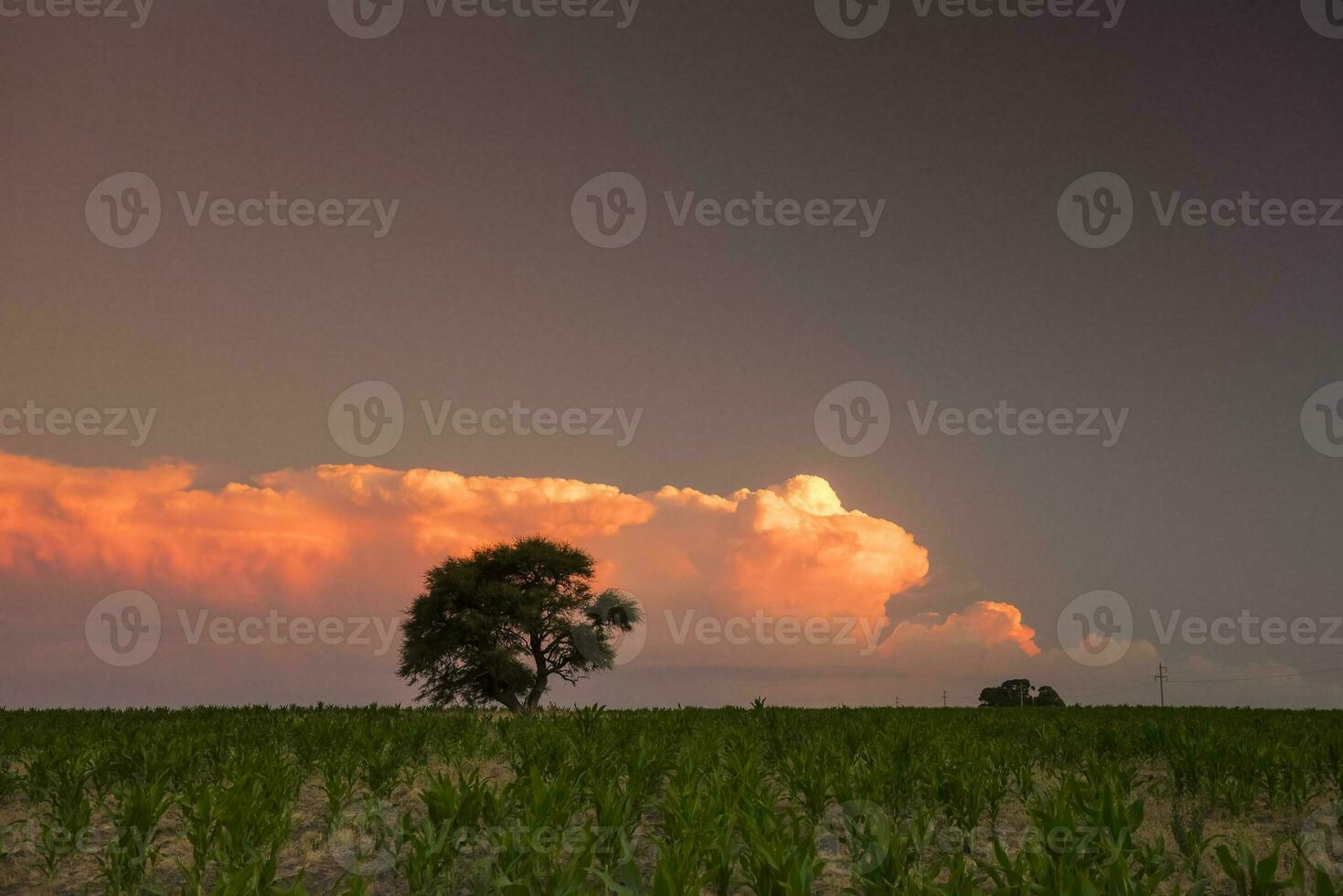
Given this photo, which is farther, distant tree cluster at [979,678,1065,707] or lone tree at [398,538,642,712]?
distant tree cluster at [979,678,1065,707]

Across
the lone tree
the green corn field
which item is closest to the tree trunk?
the lone tree

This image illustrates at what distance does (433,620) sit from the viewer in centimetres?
4325

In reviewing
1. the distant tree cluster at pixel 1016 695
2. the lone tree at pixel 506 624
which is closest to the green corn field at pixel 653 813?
the lone tree at pixel 506 624

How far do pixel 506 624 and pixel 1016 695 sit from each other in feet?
181

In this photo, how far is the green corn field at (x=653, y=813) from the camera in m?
6.63

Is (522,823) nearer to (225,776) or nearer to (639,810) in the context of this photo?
(639,810)

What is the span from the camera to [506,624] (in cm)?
4272

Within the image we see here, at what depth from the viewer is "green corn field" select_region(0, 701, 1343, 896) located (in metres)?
6.63

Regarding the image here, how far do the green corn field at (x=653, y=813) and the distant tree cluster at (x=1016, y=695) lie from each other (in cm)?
5906

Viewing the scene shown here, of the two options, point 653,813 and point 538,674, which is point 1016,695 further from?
point 653,813

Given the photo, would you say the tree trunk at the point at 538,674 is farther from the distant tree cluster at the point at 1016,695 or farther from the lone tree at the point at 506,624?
the distant tree cluster at the point at 1016,695

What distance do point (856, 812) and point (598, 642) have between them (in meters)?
35.5

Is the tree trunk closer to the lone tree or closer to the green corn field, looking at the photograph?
the lone tree

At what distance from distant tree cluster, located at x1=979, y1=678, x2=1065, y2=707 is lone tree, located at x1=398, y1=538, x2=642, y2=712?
39.0 m
